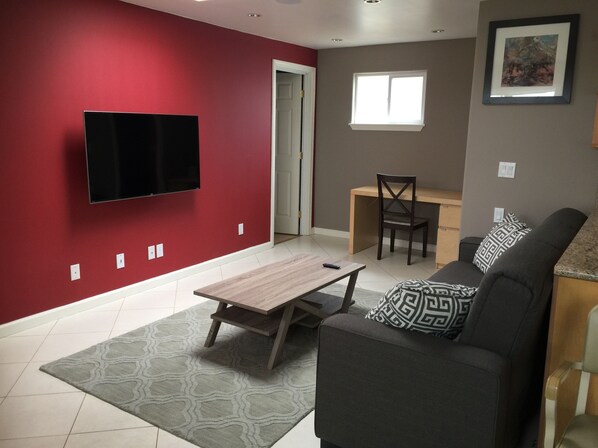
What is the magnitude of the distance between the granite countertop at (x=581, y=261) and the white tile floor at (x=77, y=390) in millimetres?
1340

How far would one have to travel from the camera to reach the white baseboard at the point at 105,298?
11.3ft

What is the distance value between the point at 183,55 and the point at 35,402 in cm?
308

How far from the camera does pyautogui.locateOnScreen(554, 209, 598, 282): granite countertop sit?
175 cm

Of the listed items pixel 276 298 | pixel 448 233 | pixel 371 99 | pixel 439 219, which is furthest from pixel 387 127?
pixel 276 298

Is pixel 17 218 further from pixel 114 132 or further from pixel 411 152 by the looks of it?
pixel 411 152

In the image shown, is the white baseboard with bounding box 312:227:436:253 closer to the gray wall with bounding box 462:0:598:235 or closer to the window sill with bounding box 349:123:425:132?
the window sill with bounding box 349:123:425:132

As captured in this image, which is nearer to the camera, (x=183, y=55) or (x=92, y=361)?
(x=92, y=361)

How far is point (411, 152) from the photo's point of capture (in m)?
5.89

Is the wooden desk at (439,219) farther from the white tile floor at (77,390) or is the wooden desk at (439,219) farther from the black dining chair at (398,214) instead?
the white tile floor at (77,390)

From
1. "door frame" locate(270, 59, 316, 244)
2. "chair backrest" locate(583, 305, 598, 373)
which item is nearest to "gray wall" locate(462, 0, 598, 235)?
"chair backrest" locate(583, 305, 598, 373)

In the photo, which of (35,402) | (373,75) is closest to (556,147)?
(373,75)

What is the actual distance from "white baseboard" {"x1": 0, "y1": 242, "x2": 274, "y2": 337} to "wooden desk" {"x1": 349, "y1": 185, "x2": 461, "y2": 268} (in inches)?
51.9

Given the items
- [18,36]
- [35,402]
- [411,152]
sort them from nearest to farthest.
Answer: [35,402] < [18,36] < [411,152]

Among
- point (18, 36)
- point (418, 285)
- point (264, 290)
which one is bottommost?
point (264, 290)
